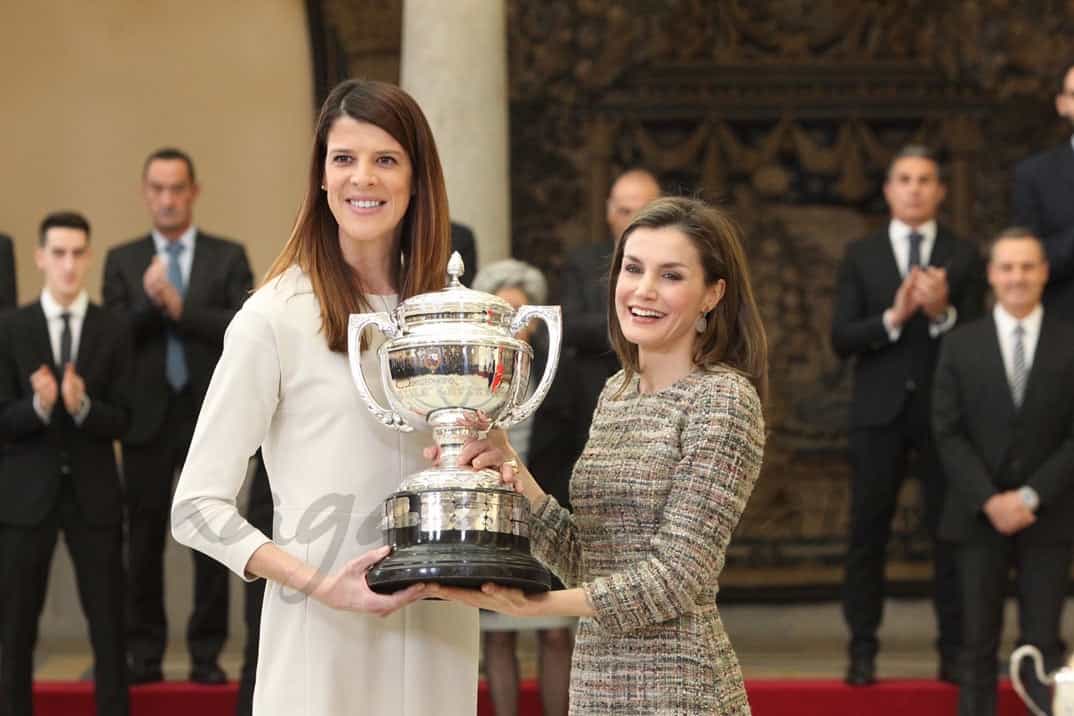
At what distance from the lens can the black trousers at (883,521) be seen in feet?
23.6

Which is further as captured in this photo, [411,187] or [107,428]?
[107,428]

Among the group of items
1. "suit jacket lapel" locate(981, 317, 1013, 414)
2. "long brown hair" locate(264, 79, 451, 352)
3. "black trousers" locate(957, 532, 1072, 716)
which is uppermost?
"suit jacket lapel" locate(981, 317, 1013, 414)

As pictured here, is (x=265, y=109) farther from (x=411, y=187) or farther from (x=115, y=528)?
(x=411, y=187)

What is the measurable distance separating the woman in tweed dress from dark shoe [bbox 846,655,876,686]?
13.4 feet

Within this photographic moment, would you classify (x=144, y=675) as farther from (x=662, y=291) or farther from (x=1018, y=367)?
(x=662, y=291)

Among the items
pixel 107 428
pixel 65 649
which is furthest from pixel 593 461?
pixel 65 649

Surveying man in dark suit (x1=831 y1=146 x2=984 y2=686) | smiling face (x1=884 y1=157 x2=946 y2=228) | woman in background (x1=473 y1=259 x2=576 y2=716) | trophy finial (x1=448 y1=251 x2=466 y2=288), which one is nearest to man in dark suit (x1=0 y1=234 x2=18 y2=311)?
woman in background (x1=473 y1=259 x2=576 y2=716)

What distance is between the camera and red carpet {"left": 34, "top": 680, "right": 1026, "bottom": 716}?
22.8ft

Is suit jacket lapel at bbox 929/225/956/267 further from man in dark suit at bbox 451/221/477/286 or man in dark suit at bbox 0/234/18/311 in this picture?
man in dark suit at bbox 0/234/18/311

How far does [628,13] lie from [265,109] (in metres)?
1.95

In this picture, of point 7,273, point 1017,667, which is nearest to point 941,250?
point 1017,667

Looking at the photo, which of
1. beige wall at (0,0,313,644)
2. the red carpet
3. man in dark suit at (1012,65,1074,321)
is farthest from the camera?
beige wall at (0,0,313,644)

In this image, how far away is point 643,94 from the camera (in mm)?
9555

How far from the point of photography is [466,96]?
25.6 ft
